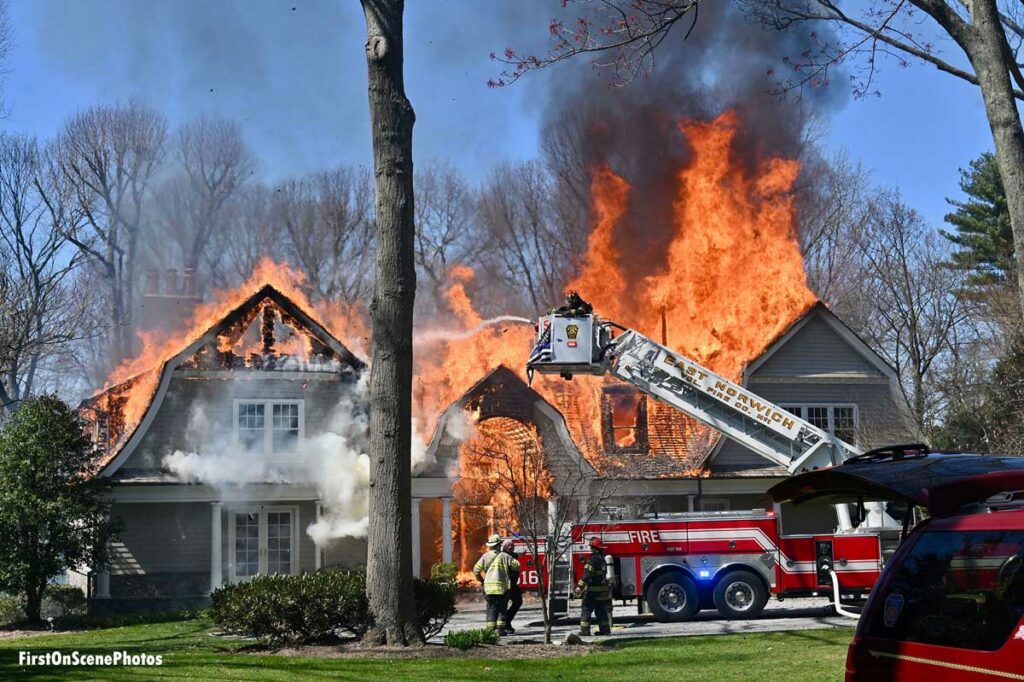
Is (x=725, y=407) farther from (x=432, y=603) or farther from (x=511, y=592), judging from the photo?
(x=432, y=603)

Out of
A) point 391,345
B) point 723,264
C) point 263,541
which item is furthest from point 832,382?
point 391,345

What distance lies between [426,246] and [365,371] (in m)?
16.3

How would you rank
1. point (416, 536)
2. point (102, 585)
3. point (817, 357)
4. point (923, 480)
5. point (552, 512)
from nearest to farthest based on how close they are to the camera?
1. point (923, 480)
2. point (552, 512)
3. point (102, 585)
4. point (416, 536)
5. point (817, 357)

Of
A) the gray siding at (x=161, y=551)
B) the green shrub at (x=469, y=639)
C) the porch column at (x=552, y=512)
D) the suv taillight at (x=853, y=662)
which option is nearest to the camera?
the suv taillight at (x=853, y=662)

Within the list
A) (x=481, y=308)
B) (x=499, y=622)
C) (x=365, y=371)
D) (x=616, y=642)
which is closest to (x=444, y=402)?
(x=365, y=371)

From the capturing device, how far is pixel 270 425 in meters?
24.4

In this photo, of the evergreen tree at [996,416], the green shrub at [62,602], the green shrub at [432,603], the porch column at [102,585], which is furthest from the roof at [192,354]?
the evergreen tree at [996,416]

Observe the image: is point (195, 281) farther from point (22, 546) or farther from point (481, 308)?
point (22, 546)

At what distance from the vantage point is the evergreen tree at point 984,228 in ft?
134

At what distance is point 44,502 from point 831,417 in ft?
63.3

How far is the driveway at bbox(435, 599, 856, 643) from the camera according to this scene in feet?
56.7

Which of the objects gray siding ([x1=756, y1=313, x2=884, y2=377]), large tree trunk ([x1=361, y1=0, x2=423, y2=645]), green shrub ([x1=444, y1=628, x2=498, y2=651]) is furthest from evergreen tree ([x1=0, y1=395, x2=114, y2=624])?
gray siding ([x1=756, y1=313, x2=884, y2=377])

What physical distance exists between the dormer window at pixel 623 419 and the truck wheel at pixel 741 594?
28.6 feet

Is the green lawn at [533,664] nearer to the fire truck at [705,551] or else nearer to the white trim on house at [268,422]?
the fire truck at [705,551]
